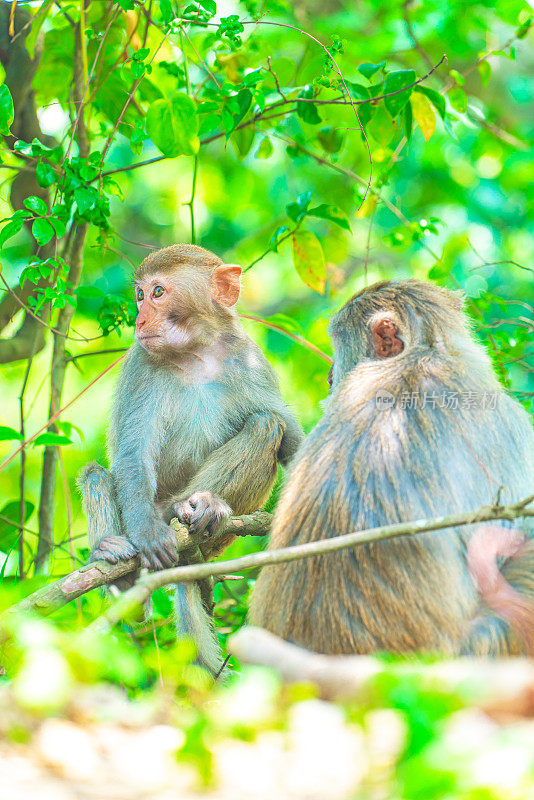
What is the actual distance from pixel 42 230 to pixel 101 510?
143 centimetres

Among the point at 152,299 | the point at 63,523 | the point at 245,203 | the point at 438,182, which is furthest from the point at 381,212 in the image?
the point at 152,299

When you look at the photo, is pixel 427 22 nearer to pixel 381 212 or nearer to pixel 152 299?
pixel 381 212

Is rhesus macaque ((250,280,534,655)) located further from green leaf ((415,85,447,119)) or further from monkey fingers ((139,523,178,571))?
green leaf ((415,85,447,119))

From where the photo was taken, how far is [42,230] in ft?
12.9

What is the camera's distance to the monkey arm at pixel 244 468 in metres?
4.18

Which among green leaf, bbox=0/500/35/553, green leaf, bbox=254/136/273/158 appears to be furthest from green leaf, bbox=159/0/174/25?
green leaf, bbox=0/500/35/553

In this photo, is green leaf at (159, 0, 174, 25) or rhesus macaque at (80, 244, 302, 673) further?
rhesus macaque at (80, 244, 302, 673)

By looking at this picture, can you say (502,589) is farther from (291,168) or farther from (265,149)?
(291,168)

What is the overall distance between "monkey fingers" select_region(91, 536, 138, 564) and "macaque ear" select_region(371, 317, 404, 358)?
1432 mm

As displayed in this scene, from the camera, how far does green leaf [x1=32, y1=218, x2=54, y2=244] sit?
12.7 ft

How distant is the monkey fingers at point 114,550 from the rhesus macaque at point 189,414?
249 mm

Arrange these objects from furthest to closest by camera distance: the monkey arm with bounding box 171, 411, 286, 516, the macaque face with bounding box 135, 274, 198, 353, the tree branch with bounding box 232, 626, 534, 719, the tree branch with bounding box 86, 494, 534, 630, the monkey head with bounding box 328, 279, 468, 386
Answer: the macaque face with bounding box 135, 274, 198, 353 < the monkey arm with bounding box 171, 411, 286, 516 < the monkey head with bounding box 328, 279, 468, 386 < the tree branch with bounding box 86, 494, 534, 630 < the tree branch with bounding box 232, 626, 534, 719

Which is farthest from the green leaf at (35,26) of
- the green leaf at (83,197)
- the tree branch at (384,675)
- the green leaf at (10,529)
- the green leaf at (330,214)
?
the tree branch at (384,675)

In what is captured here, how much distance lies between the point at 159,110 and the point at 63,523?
509cm
